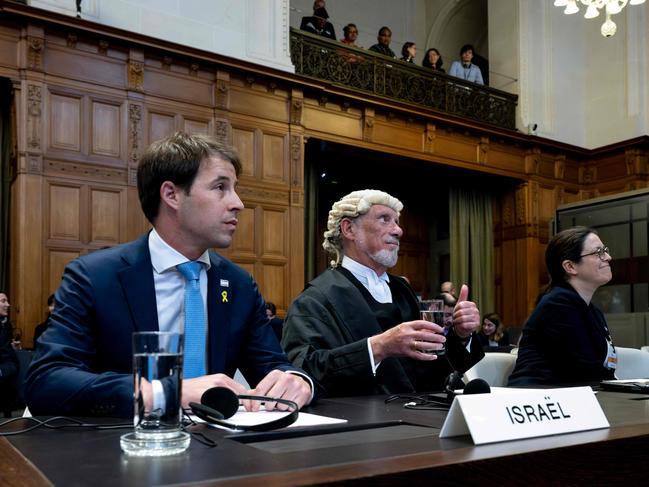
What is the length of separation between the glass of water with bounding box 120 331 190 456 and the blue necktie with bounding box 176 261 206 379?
31.7 inches

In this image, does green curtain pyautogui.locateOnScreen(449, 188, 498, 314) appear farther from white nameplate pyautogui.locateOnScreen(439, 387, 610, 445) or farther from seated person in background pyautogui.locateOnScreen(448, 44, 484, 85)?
white nameplate pyautogui.locateOnScreen(439, 387, 610, 445)

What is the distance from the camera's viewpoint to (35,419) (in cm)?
143

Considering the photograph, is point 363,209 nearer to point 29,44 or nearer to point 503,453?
point 503,453

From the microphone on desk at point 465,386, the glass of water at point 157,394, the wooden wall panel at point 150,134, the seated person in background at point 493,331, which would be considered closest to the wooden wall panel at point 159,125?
the wooden wall panel at point 150,134

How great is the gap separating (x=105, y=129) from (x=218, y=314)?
6200mm

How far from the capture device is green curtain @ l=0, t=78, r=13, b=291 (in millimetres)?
7324

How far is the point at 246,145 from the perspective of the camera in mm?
8602

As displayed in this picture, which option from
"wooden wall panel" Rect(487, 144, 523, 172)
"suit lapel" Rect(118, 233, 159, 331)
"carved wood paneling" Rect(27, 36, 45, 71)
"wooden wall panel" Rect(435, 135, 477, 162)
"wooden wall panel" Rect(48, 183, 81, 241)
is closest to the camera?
"suit lapel" Rect(118, 233, 159, 331)

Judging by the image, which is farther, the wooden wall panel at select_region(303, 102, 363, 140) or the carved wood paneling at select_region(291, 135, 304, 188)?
the wooden wall panel at select_region(303, 102, 363, 140)

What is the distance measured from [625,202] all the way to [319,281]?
9.16 metres

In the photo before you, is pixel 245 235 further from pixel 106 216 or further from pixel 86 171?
pixel 86 171

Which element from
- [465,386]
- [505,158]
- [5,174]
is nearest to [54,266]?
[5,174]

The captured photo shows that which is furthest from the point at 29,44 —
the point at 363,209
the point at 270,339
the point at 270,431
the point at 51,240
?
the point at 270,431

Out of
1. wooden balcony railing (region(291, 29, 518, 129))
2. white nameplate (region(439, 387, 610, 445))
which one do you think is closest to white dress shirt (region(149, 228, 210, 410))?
white nameplate (region(439, 387, 610, 445))
